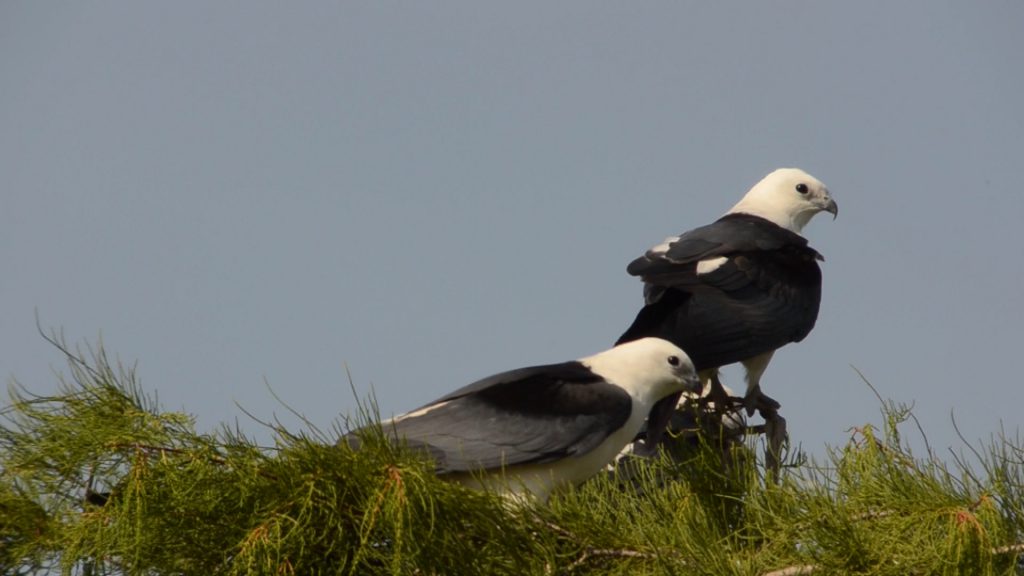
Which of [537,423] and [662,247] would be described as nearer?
[537,423]

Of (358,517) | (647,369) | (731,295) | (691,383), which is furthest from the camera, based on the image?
(731,295)

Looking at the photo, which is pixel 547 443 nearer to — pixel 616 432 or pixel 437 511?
pixel 616 432

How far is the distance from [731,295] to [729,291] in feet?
0.08

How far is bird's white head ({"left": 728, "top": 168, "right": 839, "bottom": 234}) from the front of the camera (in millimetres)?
7746

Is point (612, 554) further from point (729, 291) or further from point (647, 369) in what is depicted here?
point (729, 291)

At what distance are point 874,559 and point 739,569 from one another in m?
0.34

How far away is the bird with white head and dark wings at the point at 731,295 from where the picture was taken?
6.45m

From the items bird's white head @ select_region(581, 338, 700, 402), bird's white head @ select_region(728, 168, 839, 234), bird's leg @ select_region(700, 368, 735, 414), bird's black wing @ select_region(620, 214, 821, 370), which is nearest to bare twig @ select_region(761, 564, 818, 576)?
bird's white head @ select_region(581, 338, 700, 402)

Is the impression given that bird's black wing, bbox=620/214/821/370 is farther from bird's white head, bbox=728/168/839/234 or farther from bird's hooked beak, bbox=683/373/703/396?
bird's hooked beak, bbox=683/373/703/396

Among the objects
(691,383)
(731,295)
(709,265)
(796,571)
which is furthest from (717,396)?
(796,571)

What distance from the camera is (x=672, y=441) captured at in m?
6.14

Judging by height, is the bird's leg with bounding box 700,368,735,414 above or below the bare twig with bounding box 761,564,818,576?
above

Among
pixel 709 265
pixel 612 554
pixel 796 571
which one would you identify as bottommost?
pixel 796 571

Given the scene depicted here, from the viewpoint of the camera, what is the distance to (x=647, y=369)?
17.3ft
